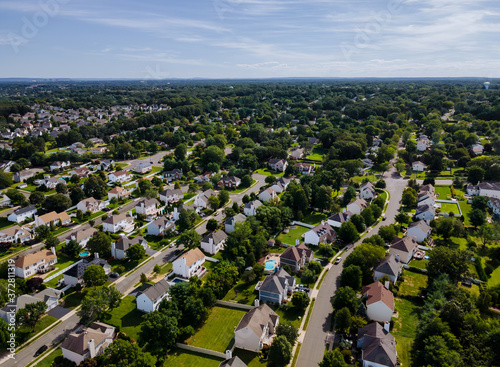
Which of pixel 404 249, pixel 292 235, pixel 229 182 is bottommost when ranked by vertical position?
pixel 292 235

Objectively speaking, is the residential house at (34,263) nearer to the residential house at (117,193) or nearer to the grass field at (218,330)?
the residential house at (117,193)

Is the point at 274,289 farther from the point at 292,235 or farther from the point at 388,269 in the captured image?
the point at 292,235

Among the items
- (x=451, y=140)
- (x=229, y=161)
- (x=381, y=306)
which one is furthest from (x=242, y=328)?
(x=451, y=140)

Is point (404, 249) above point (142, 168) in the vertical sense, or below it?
below

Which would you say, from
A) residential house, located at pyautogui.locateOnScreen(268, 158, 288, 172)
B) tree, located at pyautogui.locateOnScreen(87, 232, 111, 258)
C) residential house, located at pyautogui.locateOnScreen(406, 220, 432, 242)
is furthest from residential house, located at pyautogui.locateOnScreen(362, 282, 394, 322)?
residential house, located at pyautogui.locateOnScreen(268, 158, 288, 172)

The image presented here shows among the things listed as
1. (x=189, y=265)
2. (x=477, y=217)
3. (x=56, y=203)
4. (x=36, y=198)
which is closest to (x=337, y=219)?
(x=477, y=217)

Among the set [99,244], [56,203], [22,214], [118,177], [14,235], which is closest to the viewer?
[99,244]

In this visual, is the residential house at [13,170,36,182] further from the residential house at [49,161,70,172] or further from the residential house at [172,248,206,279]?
the residential house at [172,248,206,279]

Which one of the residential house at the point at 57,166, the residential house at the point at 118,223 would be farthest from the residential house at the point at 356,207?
the residential house at the point at 57,166
